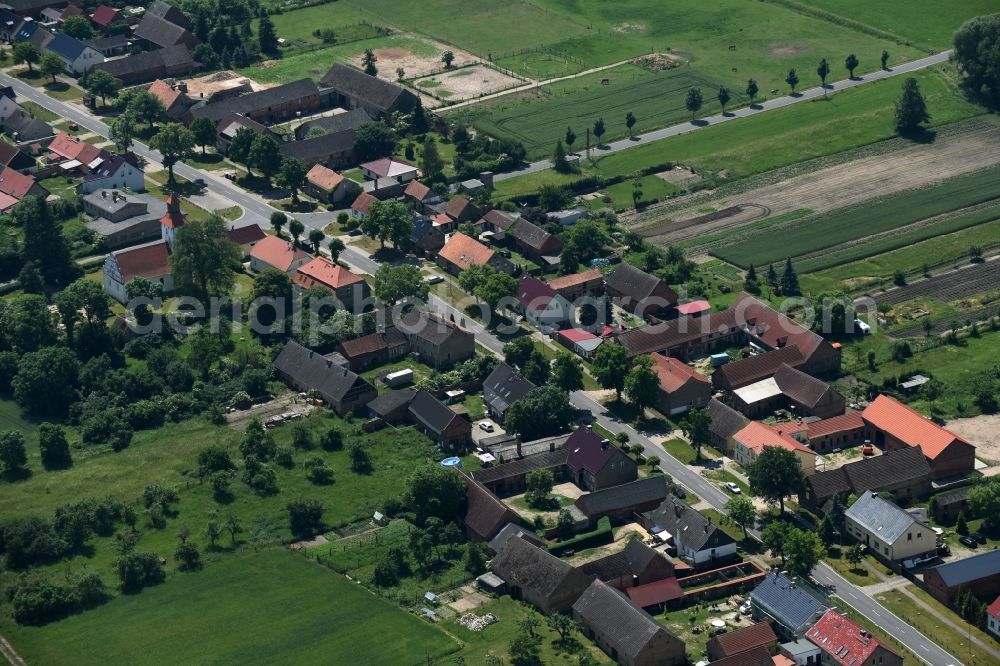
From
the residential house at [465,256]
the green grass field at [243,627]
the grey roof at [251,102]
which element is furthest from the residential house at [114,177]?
the green grass field at [243,627]

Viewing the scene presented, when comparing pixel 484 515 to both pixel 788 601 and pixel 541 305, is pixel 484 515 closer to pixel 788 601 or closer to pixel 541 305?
pixel 788 601

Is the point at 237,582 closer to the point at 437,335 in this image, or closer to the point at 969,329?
the point at 437,335

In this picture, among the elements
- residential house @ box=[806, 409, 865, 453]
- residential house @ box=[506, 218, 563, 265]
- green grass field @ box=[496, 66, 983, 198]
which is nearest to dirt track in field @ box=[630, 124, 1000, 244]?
green grass field @ box=[496, 66, 983, 198]

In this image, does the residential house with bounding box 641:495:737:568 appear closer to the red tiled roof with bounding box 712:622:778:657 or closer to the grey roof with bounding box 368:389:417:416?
the red tiled roof with bounding box 712:622:778:657

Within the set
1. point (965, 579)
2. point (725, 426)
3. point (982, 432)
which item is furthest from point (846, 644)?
point (982, 432)

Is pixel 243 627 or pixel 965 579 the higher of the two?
pixel 965 579

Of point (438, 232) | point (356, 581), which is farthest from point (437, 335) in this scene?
point (356, 581)
